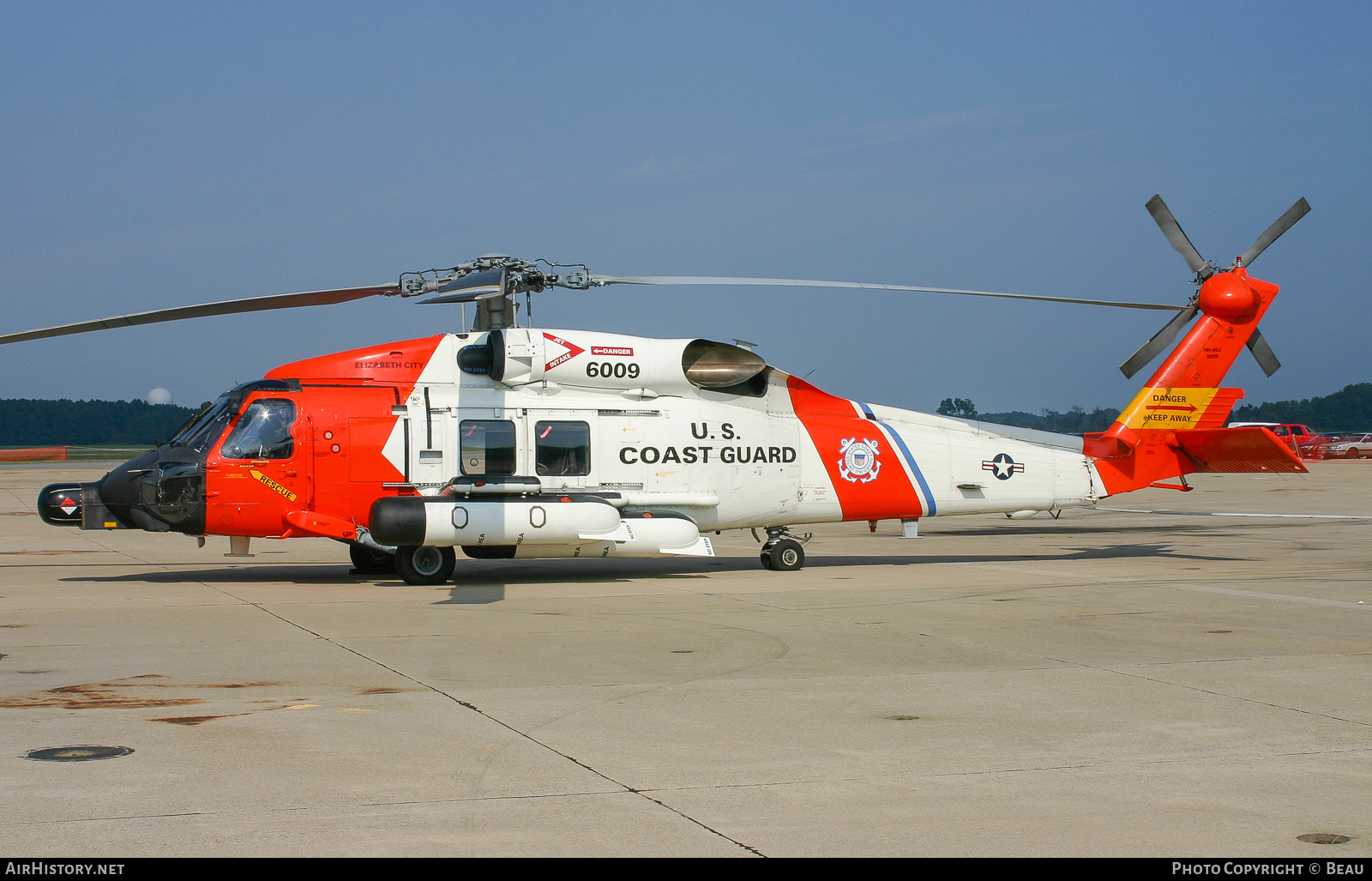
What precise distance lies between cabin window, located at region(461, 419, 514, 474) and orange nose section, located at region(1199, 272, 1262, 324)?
11.4 meters

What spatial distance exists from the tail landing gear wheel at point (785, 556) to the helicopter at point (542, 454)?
0.04 m

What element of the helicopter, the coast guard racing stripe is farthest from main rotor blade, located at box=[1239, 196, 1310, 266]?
the coast guard racing stripe

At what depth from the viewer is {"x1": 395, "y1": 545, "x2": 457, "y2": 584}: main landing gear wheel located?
563 inches

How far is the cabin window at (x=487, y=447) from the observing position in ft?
48.0

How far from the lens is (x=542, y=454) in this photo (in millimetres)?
14875

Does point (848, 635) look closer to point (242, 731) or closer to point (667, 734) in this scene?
point (667, 734)

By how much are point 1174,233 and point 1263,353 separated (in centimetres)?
239

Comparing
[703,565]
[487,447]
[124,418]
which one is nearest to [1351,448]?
[703,565]

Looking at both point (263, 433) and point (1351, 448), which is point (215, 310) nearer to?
point (263, 433)

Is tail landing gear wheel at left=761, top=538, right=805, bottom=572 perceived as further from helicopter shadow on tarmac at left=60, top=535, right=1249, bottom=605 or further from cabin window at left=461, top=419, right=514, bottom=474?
cabin window at left=461, top=419, right=514, bottom=474

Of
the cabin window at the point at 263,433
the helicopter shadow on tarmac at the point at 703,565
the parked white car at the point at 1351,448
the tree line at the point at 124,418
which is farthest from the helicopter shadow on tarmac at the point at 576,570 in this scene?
the tree line at the point at 124,418

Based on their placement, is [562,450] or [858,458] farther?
[858,458]

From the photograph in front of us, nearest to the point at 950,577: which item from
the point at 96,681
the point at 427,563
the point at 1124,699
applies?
the point at 427,563

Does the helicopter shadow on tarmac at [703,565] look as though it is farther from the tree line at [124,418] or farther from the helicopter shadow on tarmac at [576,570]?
the tree line at [124,418]
